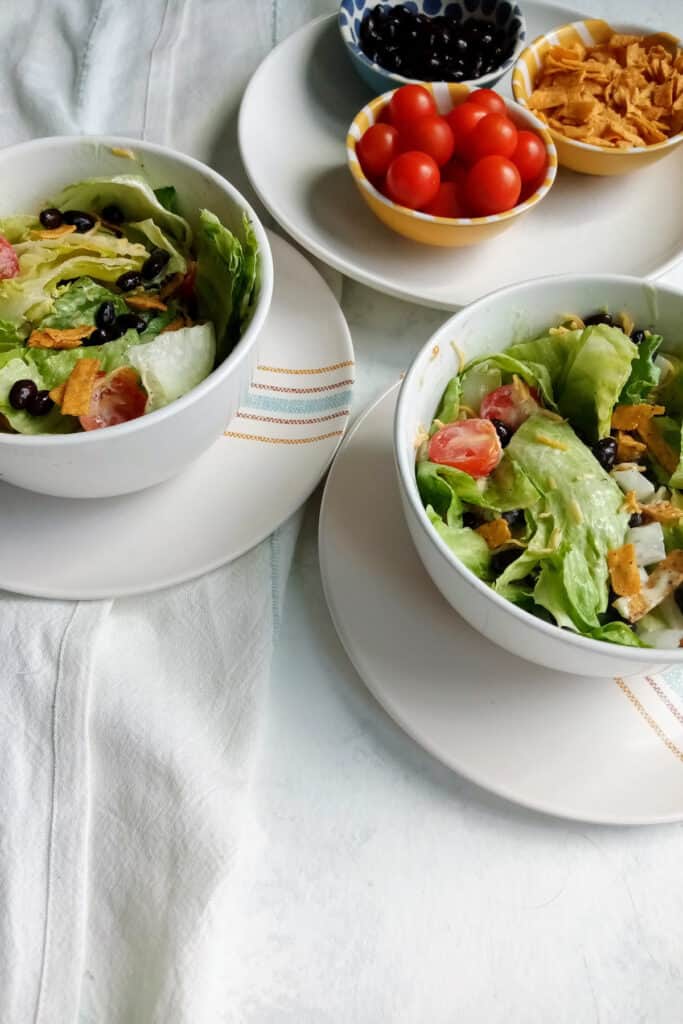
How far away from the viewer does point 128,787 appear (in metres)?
0.97

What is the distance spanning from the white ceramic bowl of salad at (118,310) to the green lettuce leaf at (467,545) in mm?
273

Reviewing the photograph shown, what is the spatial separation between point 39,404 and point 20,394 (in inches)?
0.9

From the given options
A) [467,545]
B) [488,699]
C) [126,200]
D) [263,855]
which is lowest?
[263,855]

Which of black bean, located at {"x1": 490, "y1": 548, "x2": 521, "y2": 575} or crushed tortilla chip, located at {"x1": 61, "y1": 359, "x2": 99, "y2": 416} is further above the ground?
crushed tortilla chip, located at {"x1": 61, "y1": 359, "x2": 99, "y2": 416}

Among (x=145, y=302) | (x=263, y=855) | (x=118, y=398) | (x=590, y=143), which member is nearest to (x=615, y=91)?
(x=590, y=143)

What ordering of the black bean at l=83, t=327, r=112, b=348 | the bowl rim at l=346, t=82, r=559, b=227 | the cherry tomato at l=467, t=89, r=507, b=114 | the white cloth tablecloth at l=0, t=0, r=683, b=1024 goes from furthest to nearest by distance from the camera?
the cherry tomato at l=467, t=89, r=507, b=114 → the bowl rim at l=346, t=82, r=559, b=227 → the black bean at l=83, t=327, r=112, b=348 → the white cloth tablecloth at l=0, t=0, r=683, b=1024

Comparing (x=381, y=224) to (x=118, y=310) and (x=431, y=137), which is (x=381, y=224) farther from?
(x=118, y=310)

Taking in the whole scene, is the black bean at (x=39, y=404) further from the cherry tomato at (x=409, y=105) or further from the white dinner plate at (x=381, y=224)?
the cherry tomato at (x=409, y=105)

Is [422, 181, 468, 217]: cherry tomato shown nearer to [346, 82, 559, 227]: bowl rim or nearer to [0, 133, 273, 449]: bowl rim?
[346, 82, 559, 227]: bowl rim

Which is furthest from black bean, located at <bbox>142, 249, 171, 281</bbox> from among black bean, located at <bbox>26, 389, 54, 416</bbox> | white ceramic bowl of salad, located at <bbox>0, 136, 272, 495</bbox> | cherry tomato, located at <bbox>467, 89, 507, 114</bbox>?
cherry tomato, located at <bbox>467, 89, 507, 114</bbox>

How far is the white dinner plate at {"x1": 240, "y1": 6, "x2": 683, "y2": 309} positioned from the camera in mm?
1328

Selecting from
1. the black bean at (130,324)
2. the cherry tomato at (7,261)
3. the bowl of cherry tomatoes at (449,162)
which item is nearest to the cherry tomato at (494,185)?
the bowl of cherry tomatoes at (449,162)

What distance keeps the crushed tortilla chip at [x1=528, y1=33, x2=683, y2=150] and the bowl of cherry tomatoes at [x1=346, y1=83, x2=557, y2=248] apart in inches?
3.9

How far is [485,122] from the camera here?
1.33 meters
